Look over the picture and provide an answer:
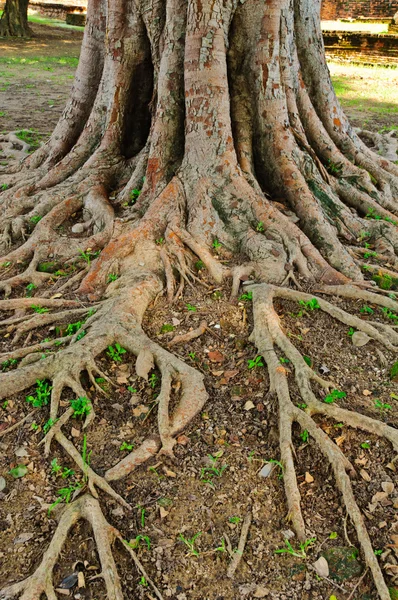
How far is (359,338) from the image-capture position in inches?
142

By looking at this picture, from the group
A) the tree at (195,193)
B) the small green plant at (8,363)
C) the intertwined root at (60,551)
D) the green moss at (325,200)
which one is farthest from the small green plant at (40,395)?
the green moss at (325,200)

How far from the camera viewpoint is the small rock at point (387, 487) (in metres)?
2.65

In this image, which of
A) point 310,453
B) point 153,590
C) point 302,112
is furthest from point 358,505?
point 302,112

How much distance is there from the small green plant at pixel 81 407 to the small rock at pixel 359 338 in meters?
1.91

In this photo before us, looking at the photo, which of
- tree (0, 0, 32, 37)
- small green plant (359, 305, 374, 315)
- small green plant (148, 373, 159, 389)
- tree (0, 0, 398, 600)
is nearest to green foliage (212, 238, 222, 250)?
tree (0, 0, 398, 600)

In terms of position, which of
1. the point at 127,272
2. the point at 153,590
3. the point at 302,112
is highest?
the point at 302,112

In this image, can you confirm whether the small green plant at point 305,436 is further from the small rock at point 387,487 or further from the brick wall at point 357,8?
the brick wall at point 357,8

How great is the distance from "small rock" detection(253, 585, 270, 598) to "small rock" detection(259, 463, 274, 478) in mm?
583

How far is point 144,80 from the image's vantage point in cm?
511

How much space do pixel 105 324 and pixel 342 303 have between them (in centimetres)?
187

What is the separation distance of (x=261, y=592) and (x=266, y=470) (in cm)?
64

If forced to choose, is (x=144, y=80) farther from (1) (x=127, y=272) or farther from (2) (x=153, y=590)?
(2) (x=153, y=590)

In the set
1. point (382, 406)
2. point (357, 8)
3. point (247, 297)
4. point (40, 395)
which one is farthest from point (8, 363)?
point (357, 8)

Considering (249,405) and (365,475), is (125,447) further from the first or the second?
(365,475)
